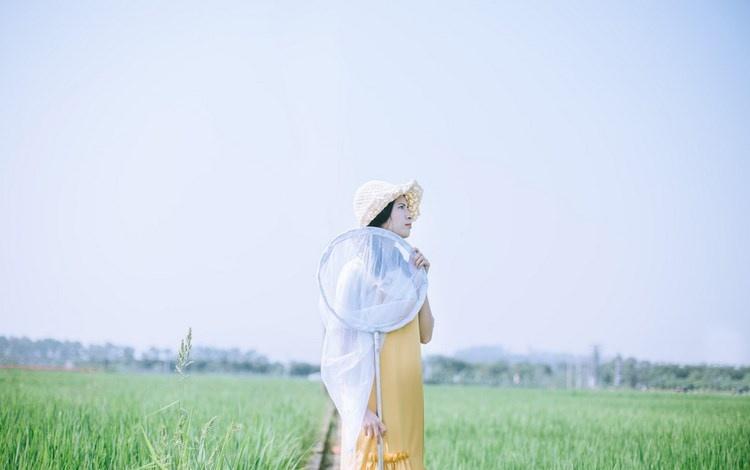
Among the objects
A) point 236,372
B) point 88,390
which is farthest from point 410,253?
point 236,372

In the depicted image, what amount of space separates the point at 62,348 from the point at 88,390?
0.41 meters

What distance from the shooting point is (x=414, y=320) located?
8.06 ft

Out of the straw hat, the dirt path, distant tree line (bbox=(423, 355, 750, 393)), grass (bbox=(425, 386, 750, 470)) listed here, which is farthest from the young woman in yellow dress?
distant tree line (bbox=(423, 355, 750, 393))

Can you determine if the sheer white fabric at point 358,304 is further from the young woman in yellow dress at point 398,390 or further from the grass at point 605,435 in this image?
the grass at point 605,435

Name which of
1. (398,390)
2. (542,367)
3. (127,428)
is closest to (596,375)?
(542,367)

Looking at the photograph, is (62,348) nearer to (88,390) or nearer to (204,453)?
(88,390)

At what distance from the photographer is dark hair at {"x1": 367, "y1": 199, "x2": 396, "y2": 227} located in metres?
2.53

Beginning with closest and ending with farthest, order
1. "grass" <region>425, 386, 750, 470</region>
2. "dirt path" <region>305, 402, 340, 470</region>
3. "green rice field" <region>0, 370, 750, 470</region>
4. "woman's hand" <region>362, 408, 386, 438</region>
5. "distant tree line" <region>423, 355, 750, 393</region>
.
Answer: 1. "woman's hand" <region>362, 408, 386, 438</region>
2. "green rice field" <region>0, 370, 750, 470</region>
3. "grass" <region>425, 386, 750, 470</region>
4. "dirt path" <region>305, 402, 340, 470</region>
5. "distant tree line" <region>423, 355, 750, 393</region>

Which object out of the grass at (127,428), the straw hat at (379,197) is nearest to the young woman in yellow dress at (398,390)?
the straw hat at (379,197)

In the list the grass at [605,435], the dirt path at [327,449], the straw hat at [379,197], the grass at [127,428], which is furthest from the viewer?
the dirt path at [327,449]

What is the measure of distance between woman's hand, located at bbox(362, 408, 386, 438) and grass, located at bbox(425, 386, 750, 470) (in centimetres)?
136

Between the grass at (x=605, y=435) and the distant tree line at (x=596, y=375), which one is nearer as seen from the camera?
the grass at (x=605, y=435)

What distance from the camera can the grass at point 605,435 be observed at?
12.2 feet

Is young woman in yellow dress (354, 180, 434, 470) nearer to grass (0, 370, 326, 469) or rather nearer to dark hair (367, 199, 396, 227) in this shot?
dark hair (367, 199, 396, 227)
